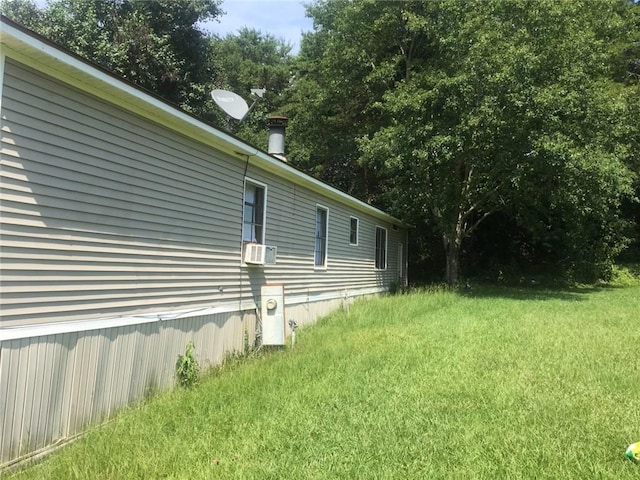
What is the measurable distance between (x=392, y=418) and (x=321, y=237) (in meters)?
7.54

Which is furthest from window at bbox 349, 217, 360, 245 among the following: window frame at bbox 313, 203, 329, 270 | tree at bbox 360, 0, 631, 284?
tree at bbox 360, 0, 631, 284

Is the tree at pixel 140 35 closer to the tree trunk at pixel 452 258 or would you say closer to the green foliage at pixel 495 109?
the green foliage at pixel 495 109

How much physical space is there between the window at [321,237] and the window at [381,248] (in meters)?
5.23

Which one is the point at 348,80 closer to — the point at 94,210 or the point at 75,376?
the point at 94,210

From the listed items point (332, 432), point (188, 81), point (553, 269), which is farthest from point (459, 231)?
point (332, 432)

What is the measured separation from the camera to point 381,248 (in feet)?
57.2

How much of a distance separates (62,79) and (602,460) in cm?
510

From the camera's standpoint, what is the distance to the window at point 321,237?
11422 millimetres

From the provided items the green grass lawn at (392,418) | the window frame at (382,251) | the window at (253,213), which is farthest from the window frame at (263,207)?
the window frame at (382,251)

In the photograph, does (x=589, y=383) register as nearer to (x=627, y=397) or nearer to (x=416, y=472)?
(x=627, y=397)

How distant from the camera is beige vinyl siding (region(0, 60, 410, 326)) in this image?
4035 mm

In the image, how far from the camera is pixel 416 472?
3.29 meters

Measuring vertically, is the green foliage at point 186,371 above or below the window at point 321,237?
below

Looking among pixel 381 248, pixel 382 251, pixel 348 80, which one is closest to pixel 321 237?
pixel 381 248
